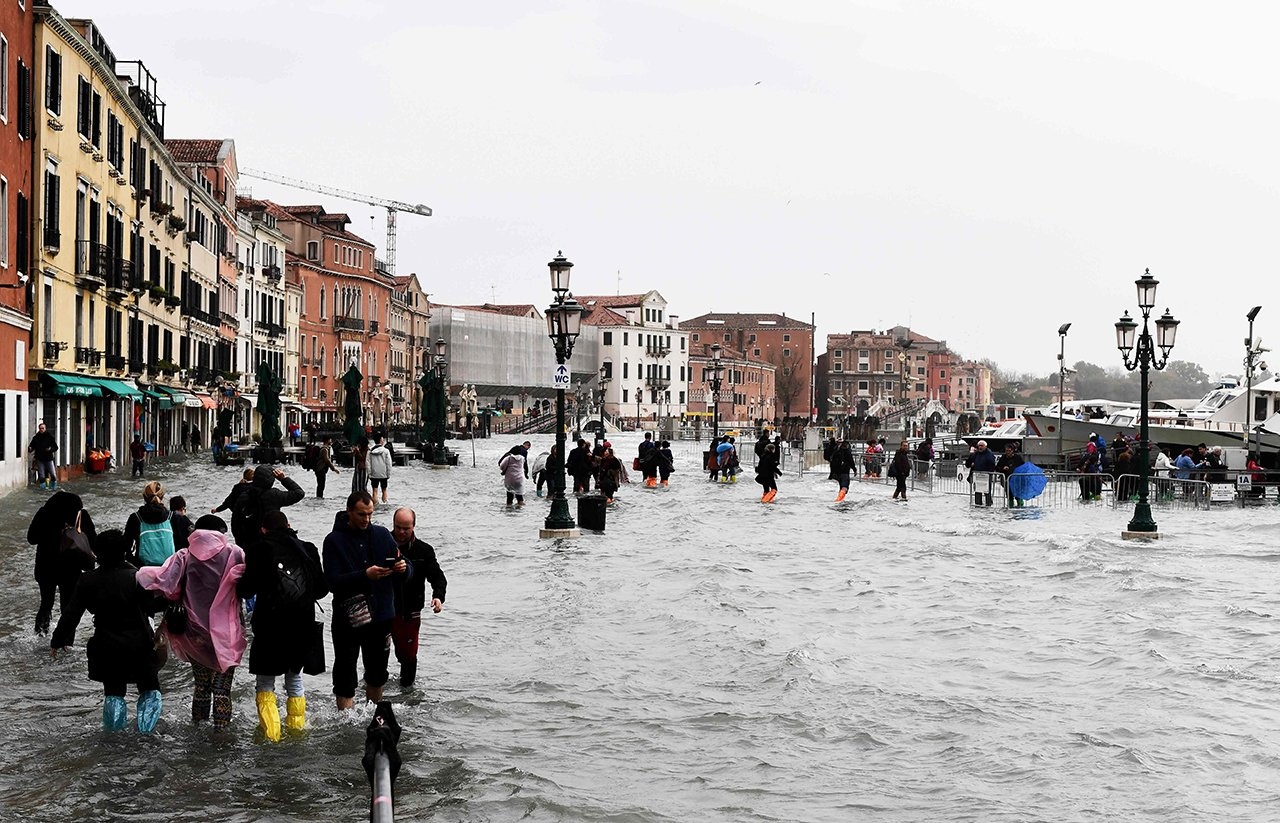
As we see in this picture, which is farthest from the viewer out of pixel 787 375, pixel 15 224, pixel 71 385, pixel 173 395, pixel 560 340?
pixel 787 375

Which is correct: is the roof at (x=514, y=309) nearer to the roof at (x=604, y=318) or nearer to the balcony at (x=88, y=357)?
the roof at (x=604, y=318)

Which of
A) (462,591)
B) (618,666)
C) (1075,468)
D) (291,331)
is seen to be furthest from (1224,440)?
(291,331)

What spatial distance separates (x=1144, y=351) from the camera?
26125 millimetres

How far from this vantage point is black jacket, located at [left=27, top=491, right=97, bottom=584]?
11.0 meters

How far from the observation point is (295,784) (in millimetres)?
7941

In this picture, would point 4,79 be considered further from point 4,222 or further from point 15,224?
point 15,224

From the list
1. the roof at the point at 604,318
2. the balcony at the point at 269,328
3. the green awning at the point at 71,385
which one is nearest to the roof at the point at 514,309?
the roof at the point at 604,318

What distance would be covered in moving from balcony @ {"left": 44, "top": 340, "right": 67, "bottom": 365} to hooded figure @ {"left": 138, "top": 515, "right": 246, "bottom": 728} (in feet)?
85.2

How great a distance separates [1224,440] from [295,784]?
47.6 meters

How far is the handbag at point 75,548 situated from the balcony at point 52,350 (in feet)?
75.7

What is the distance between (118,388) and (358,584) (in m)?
31.2

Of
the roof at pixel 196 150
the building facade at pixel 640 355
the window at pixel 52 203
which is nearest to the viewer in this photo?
the window at pixel 52 203

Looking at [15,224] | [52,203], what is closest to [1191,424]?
[52,203]

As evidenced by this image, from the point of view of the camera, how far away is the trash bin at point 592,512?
24.4 metres
